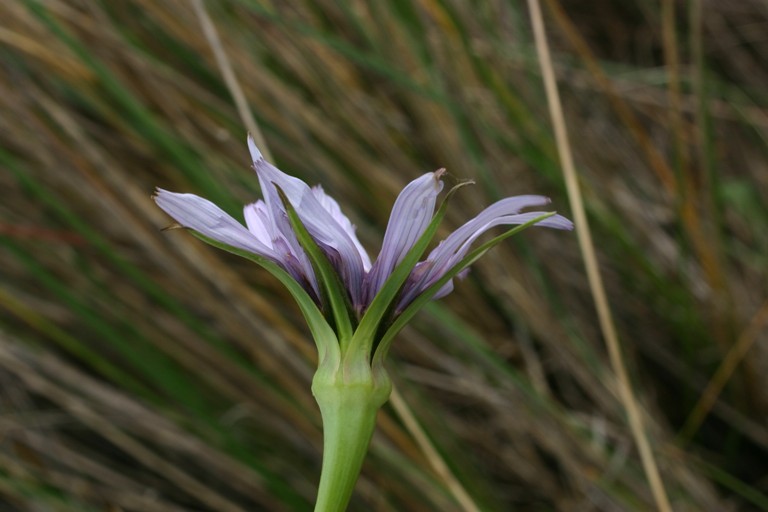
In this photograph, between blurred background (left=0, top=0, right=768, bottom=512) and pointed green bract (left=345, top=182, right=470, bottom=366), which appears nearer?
pointed green bract (left=345, top=182, right=470, bottom=366)

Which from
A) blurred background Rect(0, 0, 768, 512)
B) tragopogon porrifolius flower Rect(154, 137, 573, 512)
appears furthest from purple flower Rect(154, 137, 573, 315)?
blurred background Rect(0, 0, 768, 512)

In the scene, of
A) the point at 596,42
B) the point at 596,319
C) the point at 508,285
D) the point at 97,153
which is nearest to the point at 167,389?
the point at 97,153

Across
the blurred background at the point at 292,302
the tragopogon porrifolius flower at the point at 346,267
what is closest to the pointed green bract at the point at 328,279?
the tragopogon porrifolius flower at the point at 346,267

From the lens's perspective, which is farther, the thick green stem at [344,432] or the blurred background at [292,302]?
the blurred background at [292,302]

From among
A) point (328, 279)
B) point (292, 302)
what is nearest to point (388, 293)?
point (328, 279)

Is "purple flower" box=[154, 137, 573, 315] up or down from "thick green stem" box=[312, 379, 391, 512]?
up

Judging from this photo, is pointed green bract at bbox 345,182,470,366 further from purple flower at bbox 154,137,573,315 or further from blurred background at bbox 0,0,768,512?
blurred background at bbox 0,0,768,512

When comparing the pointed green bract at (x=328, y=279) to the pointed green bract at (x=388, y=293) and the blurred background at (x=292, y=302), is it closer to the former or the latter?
the pointed green bract at (x=388, y=293)

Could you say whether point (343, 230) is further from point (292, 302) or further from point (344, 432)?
point (292, 302)
